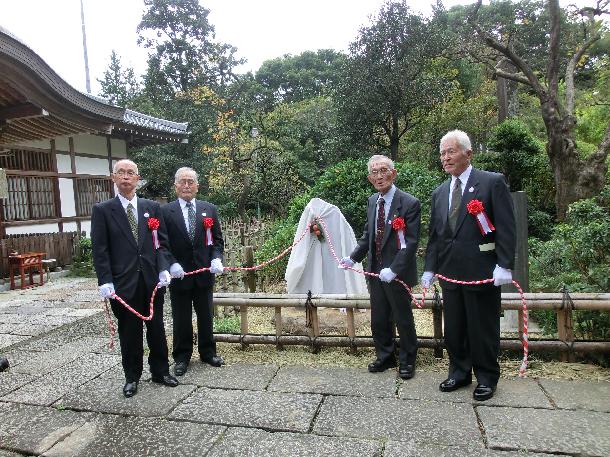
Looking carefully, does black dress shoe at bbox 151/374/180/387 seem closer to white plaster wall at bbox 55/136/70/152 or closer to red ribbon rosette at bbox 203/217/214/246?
red ribbon rosette at bbox 203/217/214/246

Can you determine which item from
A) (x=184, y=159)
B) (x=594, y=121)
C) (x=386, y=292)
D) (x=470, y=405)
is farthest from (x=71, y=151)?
(x=594, y=121)

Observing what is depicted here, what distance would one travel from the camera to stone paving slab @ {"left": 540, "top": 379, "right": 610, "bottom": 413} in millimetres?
3022

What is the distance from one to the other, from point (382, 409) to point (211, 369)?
5.61 feet

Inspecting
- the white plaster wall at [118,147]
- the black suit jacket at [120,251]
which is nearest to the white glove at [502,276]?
the black suit jacket at [120,251]

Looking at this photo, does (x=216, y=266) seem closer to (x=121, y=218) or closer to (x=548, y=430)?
(x=121, y=218)

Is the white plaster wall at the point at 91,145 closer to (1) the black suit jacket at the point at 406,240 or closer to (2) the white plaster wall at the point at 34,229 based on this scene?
(2) the white plaster wall at the point at 34,229

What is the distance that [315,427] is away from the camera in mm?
2916

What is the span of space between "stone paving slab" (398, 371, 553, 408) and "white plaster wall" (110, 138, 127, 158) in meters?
12.4

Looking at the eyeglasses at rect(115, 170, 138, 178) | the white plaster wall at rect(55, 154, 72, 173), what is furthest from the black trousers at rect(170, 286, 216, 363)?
the white plaster wall at rect(55, 154, 72, 173)

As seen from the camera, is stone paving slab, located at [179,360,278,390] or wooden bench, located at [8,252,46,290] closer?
stone paving slab, located at [179,360,278,390]

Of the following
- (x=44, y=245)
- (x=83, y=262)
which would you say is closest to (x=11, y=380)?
(x=44, y=245)

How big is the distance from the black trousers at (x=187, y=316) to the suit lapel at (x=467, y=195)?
2.32m

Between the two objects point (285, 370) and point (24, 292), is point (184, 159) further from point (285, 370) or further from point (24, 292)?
point (285, 370)

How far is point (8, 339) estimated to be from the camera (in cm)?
548
